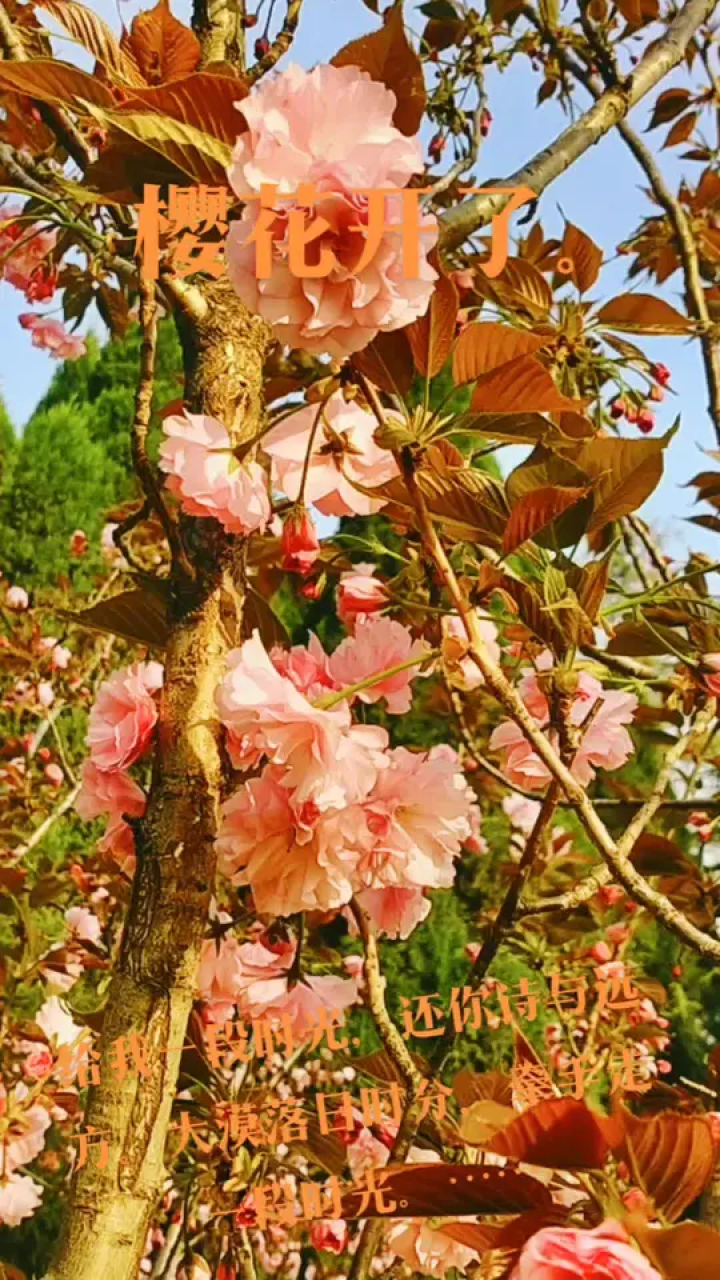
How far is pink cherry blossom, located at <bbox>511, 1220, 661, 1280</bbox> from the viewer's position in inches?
15.4

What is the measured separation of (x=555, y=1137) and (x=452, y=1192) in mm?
59

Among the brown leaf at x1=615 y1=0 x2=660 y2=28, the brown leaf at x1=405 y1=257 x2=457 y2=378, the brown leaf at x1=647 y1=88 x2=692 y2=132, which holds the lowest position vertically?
the brown leaf at x1=405 y1=257 x2=457 y2=378

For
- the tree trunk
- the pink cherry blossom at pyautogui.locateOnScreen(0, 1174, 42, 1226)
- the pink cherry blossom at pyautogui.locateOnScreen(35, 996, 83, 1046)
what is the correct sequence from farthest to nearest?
the pink cherry blossom at pyautogui.locateOnScreen(0, 1174, 42, 1226)
the pink cherry blossom at pyautogui.locateOnScreen(35, 996, 83, 1046)
the tree trunk

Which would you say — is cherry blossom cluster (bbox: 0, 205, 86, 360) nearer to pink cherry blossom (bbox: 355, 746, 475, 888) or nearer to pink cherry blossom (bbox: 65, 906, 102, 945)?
pink cherry blossom (bbox: 355, 746, 475, 888)

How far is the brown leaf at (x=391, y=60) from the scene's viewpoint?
58 cm

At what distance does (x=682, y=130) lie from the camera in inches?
73.8

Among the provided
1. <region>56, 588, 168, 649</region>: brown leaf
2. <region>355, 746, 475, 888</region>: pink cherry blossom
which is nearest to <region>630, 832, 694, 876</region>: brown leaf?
<region>355, 746, 475, 888</region>: pink cherry blossom

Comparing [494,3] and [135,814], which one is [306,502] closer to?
[135,814]

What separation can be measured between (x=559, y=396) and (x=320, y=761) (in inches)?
9.3

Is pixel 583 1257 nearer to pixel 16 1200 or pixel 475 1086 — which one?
pixel 475 1086

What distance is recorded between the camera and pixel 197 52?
28.3 inches

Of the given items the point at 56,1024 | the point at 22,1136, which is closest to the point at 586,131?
the point at 56,1024

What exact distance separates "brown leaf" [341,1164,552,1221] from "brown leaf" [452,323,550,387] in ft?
1.28

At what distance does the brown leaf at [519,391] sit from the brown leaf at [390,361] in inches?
1.5
